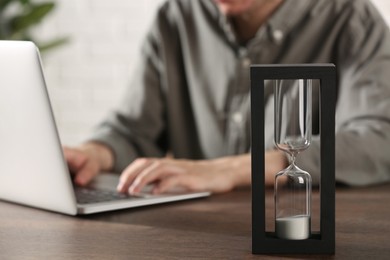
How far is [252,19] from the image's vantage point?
2473 millimetres

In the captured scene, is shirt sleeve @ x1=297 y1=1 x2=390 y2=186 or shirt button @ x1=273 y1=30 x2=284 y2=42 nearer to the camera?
shirt sleeve @ x1=297 y1=1 x2=390 y2=186

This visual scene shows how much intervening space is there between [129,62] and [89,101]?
305 mm

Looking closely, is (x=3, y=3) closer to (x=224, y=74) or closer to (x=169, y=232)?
(x=224, y=74)

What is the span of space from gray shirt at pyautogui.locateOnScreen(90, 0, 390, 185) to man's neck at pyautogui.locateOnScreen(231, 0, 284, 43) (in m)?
0.04

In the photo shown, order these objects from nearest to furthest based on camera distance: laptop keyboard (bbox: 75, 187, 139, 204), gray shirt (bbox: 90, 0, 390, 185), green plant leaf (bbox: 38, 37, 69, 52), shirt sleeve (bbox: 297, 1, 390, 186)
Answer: laptop keyboard (bbox: 75, 187, 139, 204) < shirt sleeve (bbox: 297, 1, 390, 186) < gray shirt (bbox: 90, 0, 390, 185) < green plant leaf (bbox: 38, 37, 69, 52)

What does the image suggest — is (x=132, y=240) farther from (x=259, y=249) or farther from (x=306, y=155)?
(x=306, y=155)

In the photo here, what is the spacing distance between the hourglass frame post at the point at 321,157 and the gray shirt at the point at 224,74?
79 centimetres

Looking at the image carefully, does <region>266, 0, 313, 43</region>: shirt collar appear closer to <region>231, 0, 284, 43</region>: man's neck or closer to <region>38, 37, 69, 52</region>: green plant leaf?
<region>231, 0, 284, 43</region>: man's neck

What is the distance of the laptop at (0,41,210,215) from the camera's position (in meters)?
1.47

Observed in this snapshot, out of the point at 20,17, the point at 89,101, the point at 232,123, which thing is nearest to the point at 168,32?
the point at 232,123

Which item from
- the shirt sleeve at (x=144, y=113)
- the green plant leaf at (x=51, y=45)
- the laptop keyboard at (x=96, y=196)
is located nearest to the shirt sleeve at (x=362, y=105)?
the laptop keyboard at (x=96, y=196)

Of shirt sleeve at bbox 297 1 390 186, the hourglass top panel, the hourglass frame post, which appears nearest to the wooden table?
the hourglass frame post

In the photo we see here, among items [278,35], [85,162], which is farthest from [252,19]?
[85,162]

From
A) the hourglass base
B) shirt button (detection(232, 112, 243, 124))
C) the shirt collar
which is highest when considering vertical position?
the shirt collar
